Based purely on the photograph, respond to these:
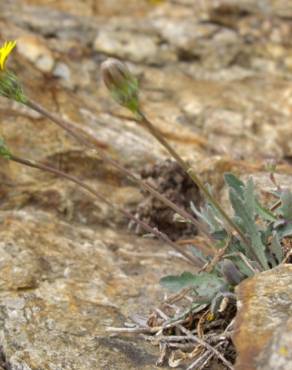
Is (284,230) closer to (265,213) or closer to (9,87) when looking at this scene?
(265,213)

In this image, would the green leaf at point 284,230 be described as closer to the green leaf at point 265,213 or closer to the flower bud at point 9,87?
the green leaf at point 265,213

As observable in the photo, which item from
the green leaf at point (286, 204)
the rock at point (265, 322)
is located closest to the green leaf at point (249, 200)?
the green leaf at point (286, 204)

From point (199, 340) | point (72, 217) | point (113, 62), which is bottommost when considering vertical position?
point (72, 217)

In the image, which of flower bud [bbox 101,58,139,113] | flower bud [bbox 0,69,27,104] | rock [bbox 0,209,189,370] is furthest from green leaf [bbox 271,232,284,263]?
flower bud [bbox 0,69,27,104]

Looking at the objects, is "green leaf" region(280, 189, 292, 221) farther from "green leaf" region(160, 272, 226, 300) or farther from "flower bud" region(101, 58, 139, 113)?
"flower bud" region(101, 58, 139, 113)

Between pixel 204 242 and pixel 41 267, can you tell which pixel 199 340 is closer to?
pixel 41 267

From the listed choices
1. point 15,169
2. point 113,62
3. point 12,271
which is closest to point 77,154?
point 15,169

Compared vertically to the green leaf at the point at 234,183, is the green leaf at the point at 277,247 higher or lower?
lower
